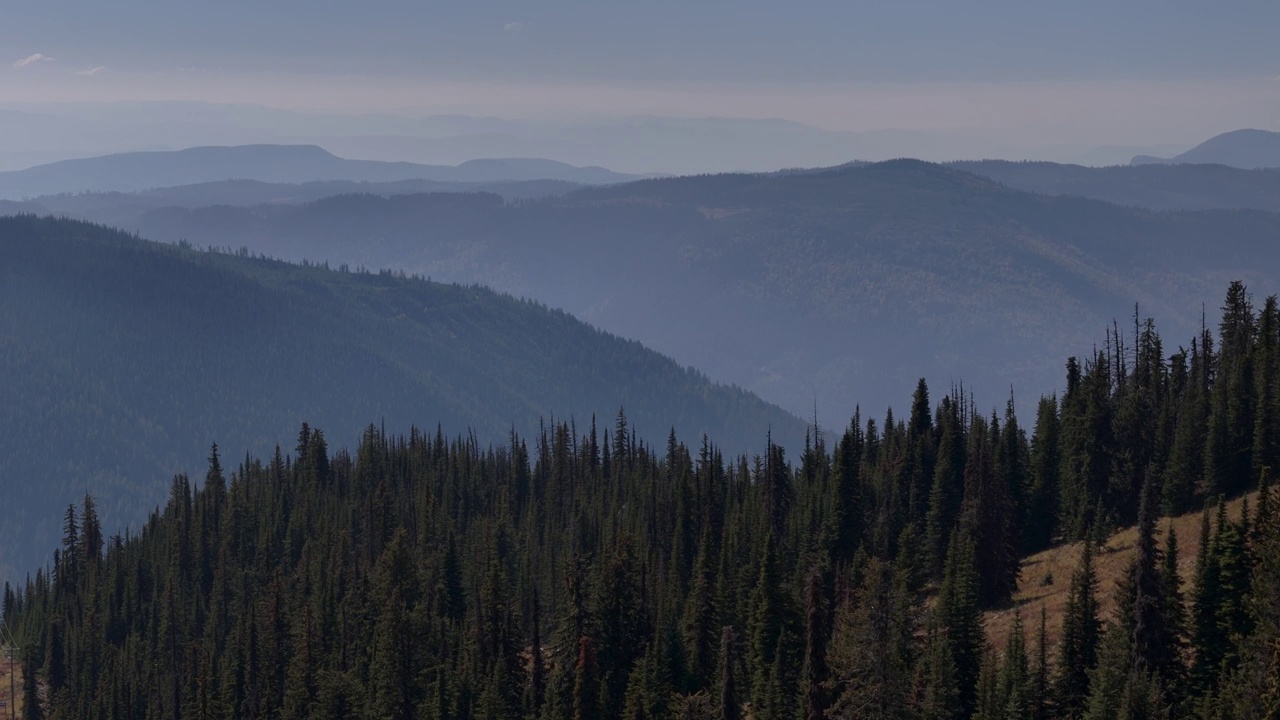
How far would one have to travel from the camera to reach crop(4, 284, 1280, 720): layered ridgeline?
77.1m

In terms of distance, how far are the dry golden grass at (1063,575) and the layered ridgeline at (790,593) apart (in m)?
1.48

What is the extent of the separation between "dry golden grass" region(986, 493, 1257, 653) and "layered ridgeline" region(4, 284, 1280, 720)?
1.48m

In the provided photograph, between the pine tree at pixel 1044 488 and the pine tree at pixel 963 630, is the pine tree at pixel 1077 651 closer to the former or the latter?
the pine tree at pixel 963 630

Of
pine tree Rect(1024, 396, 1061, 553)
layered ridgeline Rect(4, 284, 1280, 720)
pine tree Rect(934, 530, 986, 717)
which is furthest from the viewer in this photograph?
pine tree Rect(1024, 396, 1061, 553)

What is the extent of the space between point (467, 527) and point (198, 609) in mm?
32209

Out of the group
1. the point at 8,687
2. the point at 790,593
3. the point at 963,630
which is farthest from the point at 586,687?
the point at 8,687

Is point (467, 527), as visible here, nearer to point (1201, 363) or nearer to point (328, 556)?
point (328, 556)

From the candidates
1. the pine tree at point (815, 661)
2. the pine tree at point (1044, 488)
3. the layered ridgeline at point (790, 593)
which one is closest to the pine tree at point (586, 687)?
the layered ridgeline at point (790, 593)

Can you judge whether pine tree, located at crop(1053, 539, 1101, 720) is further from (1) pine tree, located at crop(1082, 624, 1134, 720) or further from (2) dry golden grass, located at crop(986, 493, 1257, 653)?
(2) dry golden grass, located at crop(986, 493, 1257, 653)

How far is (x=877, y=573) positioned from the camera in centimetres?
8075

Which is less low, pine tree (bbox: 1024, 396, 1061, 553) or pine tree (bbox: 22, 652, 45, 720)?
pine tree (bbox: 1024, 396, 1061, 553)

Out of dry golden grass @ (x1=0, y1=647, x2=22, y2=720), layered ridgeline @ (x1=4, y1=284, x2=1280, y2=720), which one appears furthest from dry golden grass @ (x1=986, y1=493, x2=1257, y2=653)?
dry golden grass @ (x1=0, y1=647, x2=22, y2=720)

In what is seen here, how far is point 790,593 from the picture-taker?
10269 centimetres

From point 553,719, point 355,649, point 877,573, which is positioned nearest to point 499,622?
point 553,719
